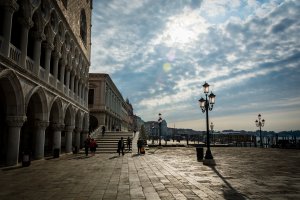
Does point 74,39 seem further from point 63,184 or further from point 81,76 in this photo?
point 63,184

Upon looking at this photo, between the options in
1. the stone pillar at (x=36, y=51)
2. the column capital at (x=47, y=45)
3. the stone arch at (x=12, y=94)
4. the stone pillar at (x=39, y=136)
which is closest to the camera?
the stone arch at (x=12, y=94)

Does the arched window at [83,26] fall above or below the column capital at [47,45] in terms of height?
above

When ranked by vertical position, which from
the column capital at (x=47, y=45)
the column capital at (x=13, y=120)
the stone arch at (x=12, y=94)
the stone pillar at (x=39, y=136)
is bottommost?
the stone pillar at (x=39, y=136)

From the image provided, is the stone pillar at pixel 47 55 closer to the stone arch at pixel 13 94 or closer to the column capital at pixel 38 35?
the column capital at pixel 38 35

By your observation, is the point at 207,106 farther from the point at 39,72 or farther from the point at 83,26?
the point at 83,26

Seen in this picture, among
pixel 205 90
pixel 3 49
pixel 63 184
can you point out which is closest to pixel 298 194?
pixel 63 184

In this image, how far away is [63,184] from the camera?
8820mm

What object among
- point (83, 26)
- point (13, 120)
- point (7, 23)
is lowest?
point (13, 120)

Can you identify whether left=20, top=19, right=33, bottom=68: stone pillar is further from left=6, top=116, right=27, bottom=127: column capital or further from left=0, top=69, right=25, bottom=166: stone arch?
left=6, top=116, right=27, bottom=127: column capital

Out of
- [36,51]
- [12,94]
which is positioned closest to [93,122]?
[36,51]

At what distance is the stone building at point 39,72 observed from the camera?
512 inches

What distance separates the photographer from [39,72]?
1625 centimetres

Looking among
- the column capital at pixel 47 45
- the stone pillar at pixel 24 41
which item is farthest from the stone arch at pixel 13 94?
the column capital at pixel 47 45

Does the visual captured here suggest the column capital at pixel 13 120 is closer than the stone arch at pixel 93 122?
Yes
